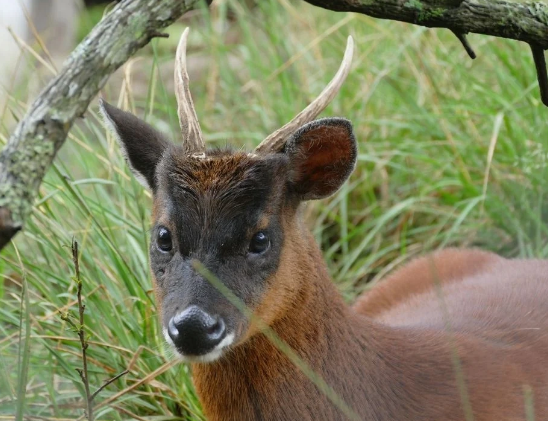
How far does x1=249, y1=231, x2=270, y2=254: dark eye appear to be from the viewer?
3176 millimetres

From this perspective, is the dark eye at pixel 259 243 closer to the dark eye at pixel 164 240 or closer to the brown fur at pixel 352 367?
the brown fur at pixel 352 367

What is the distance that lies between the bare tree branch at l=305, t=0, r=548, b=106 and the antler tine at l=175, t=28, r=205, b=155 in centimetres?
65

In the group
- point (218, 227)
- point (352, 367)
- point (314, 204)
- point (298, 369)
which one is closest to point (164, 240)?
point (218, 227)

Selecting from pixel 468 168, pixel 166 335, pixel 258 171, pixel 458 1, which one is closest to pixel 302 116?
pixel 258 171

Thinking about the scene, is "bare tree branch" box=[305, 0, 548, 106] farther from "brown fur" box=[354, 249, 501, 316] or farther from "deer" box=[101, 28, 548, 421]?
"brown fur" box=[354, 249, 501, 316]

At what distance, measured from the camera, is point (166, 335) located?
3021 millimetres

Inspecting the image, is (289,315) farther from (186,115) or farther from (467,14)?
(467,14)

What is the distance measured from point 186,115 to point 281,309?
76 cm

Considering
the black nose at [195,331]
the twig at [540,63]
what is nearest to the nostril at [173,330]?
the black nose at [195,331]

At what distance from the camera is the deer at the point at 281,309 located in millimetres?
3088

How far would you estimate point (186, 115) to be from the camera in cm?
344

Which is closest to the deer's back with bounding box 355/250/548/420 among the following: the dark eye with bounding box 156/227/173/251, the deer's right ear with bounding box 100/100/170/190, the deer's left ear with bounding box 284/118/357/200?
the deer's left ear with bounding box 284/118/357/200

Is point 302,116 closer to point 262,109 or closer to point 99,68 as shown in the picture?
point 99,68

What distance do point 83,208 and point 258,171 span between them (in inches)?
48.8
